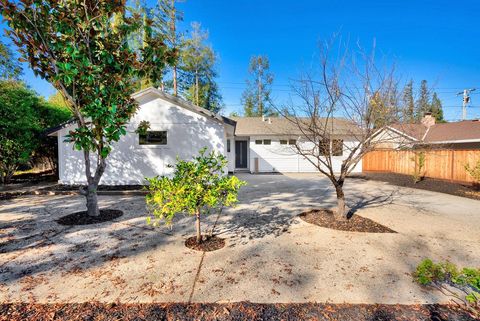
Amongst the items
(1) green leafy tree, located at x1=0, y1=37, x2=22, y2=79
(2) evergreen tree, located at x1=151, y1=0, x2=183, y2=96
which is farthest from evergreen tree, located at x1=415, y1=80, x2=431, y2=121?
(2) evergreen tree, located at x1=151, y1=0, x2=183, y2=96

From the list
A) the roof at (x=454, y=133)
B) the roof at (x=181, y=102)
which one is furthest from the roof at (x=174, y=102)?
the roof at (x=454, y=133)

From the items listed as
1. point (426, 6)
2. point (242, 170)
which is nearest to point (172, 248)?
point (426, 6)

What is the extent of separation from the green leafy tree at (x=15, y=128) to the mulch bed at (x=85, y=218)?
6.07 m

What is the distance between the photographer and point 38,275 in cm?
283

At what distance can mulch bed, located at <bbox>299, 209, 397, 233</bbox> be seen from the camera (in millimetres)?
4477

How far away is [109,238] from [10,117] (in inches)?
328

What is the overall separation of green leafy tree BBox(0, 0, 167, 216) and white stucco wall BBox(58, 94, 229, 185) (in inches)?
163

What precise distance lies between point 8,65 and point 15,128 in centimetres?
334

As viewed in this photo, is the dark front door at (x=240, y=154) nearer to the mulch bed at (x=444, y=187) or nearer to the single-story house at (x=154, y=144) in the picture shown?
the single-story house at (x=154, y=144)

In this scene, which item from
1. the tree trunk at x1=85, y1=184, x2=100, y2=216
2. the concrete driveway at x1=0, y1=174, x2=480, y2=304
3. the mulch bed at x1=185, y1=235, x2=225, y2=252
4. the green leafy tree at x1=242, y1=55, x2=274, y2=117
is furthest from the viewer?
the green leafy tree at x1=242, y1=55, x2=274, y2=117

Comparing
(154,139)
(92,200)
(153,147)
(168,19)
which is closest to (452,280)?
(92,200)

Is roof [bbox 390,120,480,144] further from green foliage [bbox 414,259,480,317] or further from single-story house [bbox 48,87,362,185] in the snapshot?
green foliage [bbox 414,259,480,317]

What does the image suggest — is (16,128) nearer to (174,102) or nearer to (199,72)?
(174,102)

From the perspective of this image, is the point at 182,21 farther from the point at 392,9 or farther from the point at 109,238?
the point at 109,238
